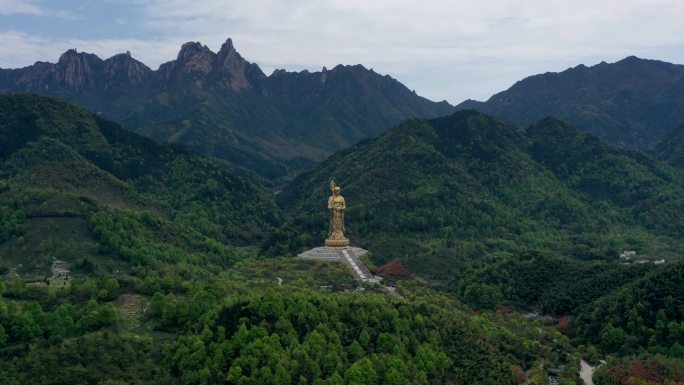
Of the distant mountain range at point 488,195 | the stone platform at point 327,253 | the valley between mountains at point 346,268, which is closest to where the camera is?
the valley between mountains at point 346,268

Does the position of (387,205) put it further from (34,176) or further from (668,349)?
(668,349)

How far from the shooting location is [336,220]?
263 feet

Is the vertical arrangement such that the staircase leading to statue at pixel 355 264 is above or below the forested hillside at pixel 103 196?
below

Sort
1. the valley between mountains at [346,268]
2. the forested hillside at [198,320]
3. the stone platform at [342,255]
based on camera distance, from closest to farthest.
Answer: the forested hillside at [198,320], the valley between mountains at [346,268], the stone platform at [342,255]

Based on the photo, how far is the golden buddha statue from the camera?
3123 inches

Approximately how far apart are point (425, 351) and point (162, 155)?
84184mm

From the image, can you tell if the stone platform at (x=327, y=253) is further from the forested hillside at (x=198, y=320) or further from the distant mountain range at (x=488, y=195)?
the forested hillside at (x=198, y=320)

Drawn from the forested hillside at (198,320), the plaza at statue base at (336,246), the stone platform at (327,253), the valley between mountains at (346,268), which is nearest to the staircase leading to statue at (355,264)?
the plaza at statue base at (336,246)

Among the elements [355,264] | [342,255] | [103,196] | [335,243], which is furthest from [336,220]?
[103,196]

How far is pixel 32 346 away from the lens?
42.4m

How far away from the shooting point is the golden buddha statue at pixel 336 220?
260 feet

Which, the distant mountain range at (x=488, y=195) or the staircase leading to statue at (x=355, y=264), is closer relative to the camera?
the staircase leading to statue at (x=355, y=264)

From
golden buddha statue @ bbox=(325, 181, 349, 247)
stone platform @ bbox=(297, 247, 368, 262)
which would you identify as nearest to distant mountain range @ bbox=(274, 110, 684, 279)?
stone platform @ bbox=(297, 247, 368, 262)

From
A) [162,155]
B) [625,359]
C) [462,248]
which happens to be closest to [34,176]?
[162,155]
